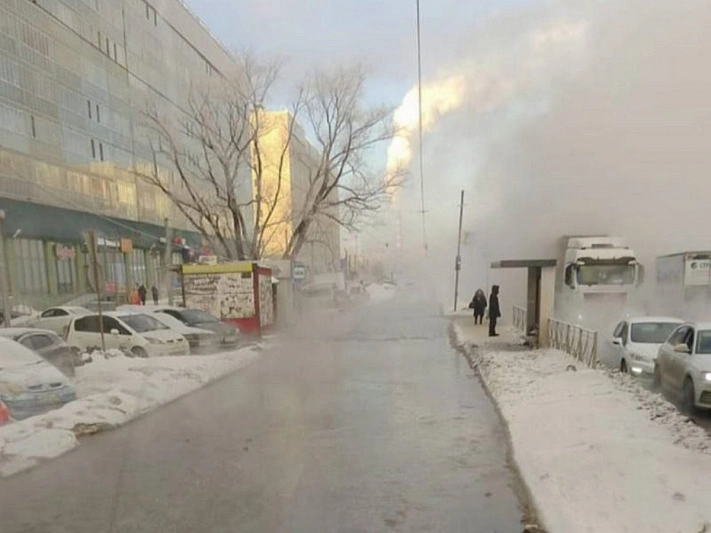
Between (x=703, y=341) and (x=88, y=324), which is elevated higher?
(x=703, y=341)

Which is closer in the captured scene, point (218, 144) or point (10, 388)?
point (10, 388)

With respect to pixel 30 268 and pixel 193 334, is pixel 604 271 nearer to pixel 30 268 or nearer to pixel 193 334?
pixel 193 334

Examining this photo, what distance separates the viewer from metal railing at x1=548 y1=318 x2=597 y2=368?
34.2 feet

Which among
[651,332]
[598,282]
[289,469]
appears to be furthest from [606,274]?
[289,469]

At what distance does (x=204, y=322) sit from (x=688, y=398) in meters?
12.5

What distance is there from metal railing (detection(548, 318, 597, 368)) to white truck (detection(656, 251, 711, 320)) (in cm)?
797

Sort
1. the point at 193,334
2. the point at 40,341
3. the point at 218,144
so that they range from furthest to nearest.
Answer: the point at 218,144, the point at 193,334, the point at 40,341

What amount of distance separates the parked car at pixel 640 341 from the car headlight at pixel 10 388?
8625 mm

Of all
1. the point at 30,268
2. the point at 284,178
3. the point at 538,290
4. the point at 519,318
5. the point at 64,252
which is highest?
the point at 284,178

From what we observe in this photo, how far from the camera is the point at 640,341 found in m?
10.5

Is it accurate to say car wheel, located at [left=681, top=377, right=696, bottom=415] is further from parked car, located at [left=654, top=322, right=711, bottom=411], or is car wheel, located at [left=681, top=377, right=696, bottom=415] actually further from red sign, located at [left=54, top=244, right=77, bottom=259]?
red sign, located at [left=54, top=244, right=77, bottom=259]

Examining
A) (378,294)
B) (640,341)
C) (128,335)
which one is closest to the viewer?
(640,341)

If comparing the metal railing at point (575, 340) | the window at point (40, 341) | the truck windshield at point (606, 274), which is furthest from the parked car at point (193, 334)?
the truck windshield at point (606, 274)

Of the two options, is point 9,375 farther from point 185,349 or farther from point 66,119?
Answer: point 66,119
